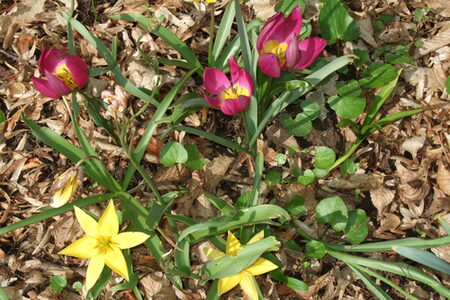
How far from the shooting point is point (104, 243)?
5.01 ft

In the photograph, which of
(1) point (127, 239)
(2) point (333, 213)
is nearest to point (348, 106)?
(2) point (333, 213)

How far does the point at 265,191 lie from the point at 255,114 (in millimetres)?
398

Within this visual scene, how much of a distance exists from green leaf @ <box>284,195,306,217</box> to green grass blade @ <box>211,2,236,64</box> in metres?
0.70

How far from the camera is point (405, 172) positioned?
204 centimetres

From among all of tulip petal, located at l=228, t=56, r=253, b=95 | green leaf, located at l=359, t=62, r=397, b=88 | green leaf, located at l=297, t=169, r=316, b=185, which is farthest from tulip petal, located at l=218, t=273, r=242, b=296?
green leaf, located at l=359, t=62, r=397, b=88

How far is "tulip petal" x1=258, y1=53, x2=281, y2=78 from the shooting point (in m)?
1.55

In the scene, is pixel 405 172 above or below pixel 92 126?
below

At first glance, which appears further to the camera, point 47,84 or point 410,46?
point 410,46

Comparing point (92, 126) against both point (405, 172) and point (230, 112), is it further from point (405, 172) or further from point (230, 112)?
point (405, 172)

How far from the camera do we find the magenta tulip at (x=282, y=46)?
156 centimetres

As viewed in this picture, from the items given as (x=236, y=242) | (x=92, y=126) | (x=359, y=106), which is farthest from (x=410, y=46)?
(x=92, y=126)

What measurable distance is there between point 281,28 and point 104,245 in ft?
3.28

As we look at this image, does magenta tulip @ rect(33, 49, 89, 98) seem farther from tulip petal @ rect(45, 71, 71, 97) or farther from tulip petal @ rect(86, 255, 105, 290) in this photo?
tulip petal @ rect(86, 255, 105, 290)

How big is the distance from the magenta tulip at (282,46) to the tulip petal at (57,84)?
0.69 m
